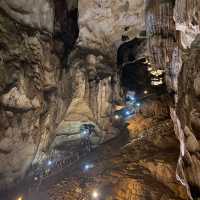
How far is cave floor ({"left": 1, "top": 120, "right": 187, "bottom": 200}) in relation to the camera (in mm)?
10078

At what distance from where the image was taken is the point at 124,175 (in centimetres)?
1095

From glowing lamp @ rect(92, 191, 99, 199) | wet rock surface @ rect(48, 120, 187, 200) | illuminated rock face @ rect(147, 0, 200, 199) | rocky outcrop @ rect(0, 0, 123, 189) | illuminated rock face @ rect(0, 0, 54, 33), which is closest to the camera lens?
illuminated rock face @ rect(147, 0, 200, 199)

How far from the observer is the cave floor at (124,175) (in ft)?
33.1

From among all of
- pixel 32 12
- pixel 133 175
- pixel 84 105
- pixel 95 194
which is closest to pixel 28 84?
pixel 32 12

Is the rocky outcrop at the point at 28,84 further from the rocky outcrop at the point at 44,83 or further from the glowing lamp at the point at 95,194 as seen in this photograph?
the glowing lamp at the point at 95,194

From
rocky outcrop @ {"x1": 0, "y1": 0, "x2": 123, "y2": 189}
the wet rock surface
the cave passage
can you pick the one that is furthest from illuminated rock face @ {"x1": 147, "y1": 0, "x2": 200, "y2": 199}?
rocky outcrop @ {"x1": 0, "y1": 0, "x2": 123, "y2": 189}

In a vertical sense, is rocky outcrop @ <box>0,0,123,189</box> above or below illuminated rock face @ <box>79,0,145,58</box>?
below

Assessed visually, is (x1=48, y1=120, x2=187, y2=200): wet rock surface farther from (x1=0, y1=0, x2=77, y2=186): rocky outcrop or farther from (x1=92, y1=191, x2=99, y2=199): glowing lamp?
(x1=0, y1=0, x2=77, y2=186): rocky outcrop

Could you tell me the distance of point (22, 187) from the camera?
10688 millimetres

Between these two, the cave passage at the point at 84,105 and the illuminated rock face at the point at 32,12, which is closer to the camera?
the cave passage at the point at 84,105

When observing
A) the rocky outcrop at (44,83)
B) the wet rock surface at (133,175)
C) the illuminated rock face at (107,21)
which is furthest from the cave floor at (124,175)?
the illuminated rock face at (107,21)

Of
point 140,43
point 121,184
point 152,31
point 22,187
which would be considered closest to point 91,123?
point 121,184

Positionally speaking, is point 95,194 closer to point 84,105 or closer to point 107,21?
point 84,105

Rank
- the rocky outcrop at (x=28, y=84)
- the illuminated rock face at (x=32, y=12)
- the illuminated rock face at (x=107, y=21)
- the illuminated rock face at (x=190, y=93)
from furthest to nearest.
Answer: the illuminated rock face at (x=107, y=21), the illuminated rock face at (x=32, y=12), the rocky outcrop at (x=28, y=84), the illuminated rock face at (x=190, y=93)
